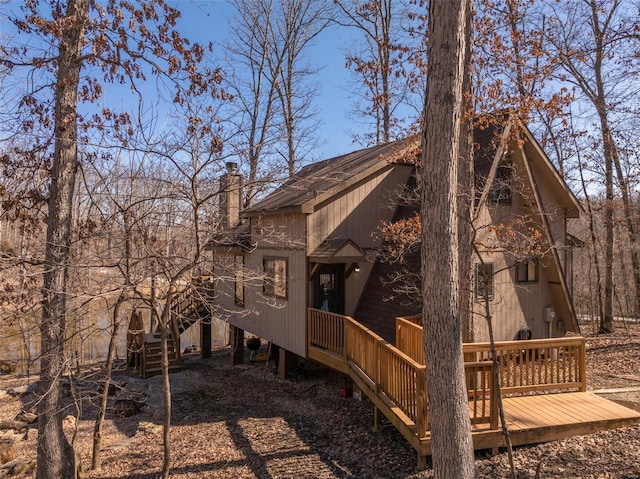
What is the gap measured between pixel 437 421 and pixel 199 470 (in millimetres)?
4618

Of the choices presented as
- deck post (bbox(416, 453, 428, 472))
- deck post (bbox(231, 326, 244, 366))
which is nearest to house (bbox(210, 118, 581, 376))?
deck post (bbox(231, 326, 244, 366))

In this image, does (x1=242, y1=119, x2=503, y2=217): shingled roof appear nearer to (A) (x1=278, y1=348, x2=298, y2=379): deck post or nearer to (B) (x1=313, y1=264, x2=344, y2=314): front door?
(B) (x1=313, y1=264, x2=344, y2=314): front door

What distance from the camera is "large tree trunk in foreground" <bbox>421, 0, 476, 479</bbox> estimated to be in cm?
483

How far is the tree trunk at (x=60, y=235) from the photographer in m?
7.16

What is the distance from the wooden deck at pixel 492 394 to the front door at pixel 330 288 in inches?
92.5

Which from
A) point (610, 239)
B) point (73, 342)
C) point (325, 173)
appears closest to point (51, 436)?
point (73, 342)

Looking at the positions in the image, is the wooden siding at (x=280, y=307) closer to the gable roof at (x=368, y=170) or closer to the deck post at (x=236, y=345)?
the deck post at (x=236, y=345)

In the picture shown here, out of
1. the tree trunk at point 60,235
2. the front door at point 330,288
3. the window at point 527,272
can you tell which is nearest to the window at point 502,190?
the window at point 527,272

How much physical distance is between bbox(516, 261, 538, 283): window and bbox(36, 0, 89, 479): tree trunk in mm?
9901

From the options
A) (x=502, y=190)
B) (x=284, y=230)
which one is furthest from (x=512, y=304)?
(x=284, y=230)

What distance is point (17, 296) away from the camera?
7176 mm

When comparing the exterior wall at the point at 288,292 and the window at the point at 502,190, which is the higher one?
the window at the point at 502,190

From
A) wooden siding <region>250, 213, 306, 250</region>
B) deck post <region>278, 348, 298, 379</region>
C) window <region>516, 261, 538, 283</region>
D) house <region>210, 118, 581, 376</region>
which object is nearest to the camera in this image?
house <region>210, 118, 581, 376</region>

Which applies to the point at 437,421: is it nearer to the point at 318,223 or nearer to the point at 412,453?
the point at 412,453
